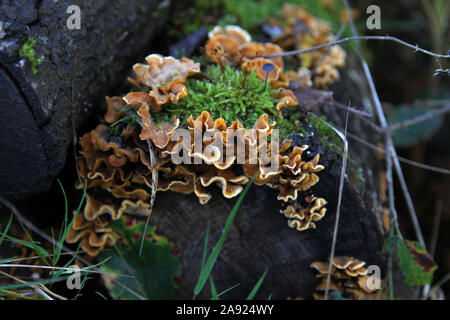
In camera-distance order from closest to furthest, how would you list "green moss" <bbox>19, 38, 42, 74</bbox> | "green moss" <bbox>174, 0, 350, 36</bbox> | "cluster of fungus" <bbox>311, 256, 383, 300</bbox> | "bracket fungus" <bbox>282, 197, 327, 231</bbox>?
"green moss" <bbox>19, 38, 42, 74</bbox> → "bracket fungus" <bbox>282, 197, 327, 231</bbox> → "cluster of fungus" <bbox>311, 256, 383, 300</bbox> → "green moss" <bbox>174, 0, 350, 36</bbox>

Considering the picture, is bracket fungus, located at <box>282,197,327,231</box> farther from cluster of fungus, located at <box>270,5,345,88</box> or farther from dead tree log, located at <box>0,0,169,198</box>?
dead tree log, located at <box>0,0,169,198</box>

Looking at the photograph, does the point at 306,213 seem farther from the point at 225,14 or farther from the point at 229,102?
the point at 225,14

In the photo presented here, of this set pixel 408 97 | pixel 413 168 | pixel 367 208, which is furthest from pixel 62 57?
pixel 408 97

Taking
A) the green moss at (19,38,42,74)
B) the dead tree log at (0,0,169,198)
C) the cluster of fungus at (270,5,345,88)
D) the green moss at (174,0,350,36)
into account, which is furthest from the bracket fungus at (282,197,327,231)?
the green moss at (174,0,350,36)

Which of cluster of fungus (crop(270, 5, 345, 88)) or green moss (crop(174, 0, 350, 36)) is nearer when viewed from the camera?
cluster of fungus (crop(270, 5, 345, 88))

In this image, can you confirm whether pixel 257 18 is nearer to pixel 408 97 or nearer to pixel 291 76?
pixel 291 76

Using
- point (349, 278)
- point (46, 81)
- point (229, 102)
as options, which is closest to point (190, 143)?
point (229, 102)

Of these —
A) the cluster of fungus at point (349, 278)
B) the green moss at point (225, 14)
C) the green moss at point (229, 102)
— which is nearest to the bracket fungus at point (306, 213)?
the cluster of fungus at point (349, 278)
